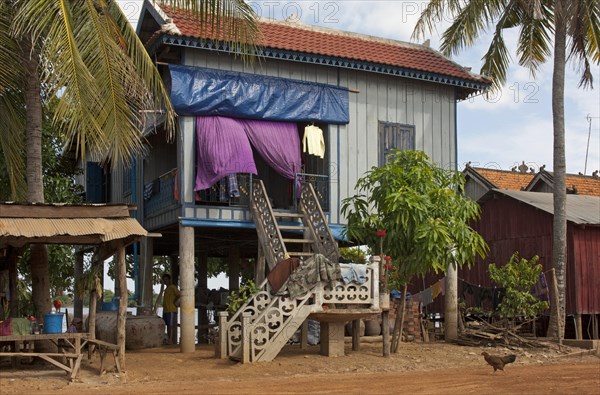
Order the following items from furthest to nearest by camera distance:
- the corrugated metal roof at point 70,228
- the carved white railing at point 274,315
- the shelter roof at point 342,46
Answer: the shelter roof at point 342,46 → the carved white railing at point 274,315 → the corrugated metal roof at point 70,228

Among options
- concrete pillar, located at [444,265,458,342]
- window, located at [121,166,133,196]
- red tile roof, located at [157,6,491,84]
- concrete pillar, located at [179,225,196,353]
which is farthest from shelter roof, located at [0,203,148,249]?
concrete pillar, located at [444,265,458,342]

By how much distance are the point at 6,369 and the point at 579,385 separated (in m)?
8.89

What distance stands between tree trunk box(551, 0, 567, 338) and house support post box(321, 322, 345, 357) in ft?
19.1

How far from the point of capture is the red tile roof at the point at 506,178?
33.2 meters

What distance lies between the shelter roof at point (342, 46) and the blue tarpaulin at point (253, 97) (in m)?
0.70

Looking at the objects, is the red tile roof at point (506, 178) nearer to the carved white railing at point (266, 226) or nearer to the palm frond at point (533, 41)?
→ the palm frond at point (533, 41)

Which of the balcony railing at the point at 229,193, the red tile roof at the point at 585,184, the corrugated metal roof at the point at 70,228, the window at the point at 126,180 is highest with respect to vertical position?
the red tile roof at the point at 585,184

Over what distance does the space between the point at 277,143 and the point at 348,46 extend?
3.31m

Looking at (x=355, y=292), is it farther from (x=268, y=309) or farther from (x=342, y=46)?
(x=342, y=46)

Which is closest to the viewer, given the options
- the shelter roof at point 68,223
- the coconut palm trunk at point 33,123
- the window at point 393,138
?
the shelter roof at point 68,223

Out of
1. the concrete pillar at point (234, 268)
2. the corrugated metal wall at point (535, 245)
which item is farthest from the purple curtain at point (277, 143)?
the corrugated metal wall at point (535, 245)

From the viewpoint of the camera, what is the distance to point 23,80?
14.6 metres

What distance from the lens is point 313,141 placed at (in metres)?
18.6

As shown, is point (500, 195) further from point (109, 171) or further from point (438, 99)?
point (109, 171)
